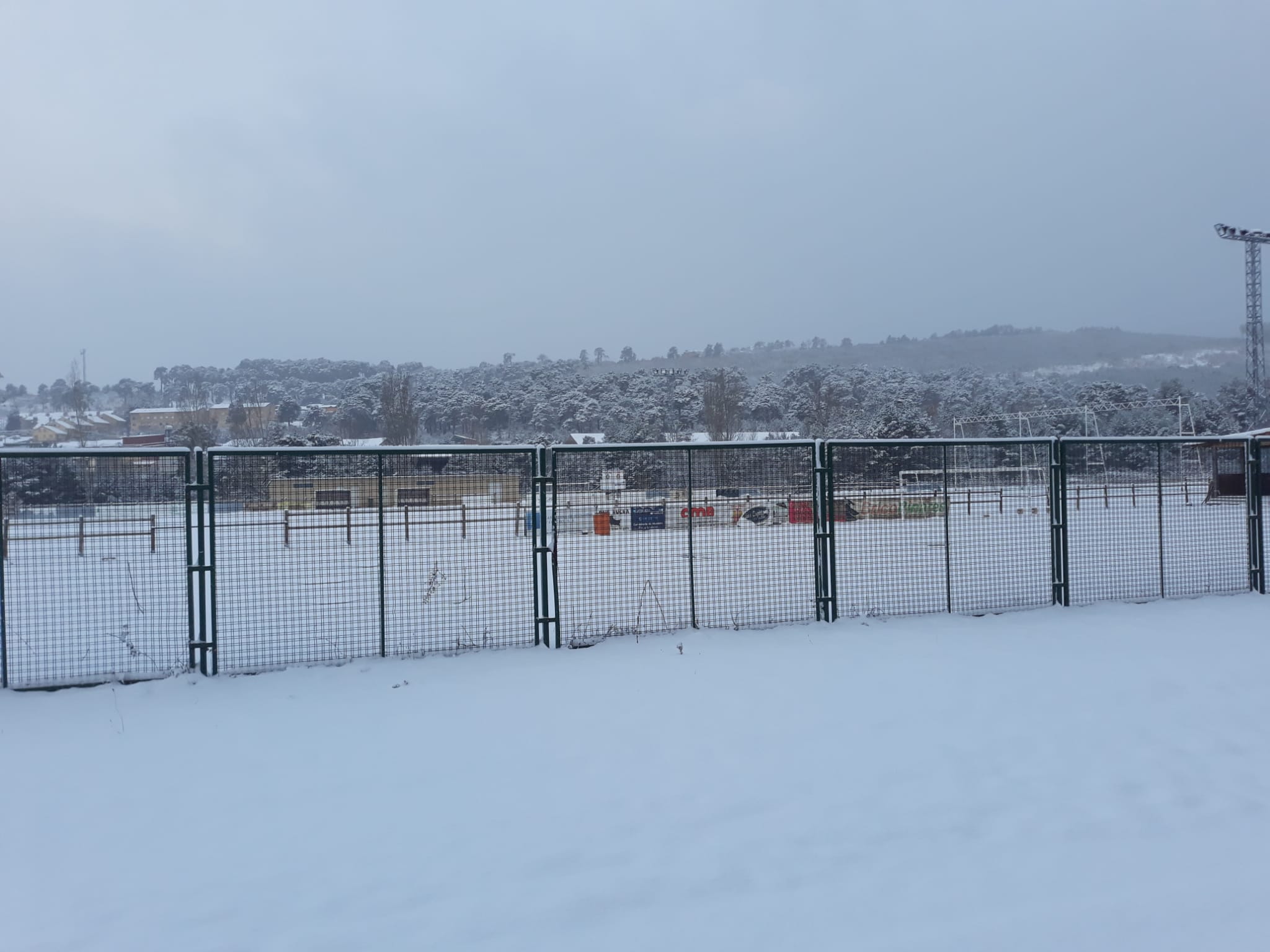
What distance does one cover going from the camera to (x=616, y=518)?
9.57 meters

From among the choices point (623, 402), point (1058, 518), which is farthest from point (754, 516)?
point (623, 402)

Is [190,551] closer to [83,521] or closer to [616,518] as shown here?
[83,521]

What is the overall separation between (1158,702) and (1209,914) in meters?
3.11

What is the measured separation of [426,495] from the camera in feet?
29.5

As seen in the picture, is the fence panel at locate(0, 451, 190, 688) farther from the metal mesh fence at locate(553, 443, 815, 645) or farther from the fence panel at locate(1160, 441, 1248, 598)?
the fence panel at locate(1160, 441, 1248, 598)

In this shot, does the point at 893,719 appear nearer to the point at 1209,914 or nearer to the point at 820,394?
the point at 1209,914

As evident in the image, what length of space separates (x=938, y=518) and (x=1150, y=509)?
3.97 m

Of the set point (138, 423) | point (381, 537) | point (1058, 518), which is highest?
point (138, 423)

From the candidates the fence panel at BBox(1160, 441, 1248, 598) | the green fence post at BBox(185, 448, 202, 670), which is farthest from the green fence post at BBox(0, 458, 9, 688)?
the fence panel at BBox(1160, 441, 1248, 598)

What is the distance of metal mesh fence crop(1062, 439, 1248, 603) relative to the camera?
34.6 ft

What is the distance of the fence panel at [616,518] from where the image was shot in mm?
8875

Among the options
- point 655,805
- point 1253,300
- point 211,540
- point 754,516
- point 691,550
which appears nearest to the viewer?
point 655,805

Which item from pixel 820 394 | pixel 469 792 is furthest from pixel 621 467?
pixel 820 394

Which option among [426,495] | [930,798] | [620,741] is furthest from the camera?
[426,495]
